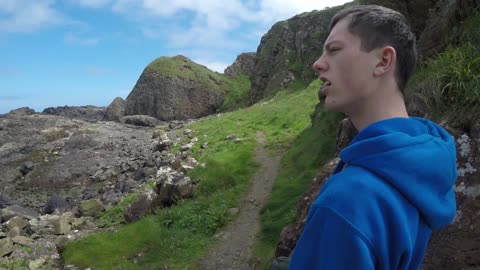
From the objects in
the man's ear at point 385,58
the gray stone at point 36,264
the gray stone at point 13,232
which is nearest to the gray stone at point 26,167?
the gray stone at point 13,232

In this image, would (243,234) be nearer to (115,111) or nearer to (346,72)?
(346,72)

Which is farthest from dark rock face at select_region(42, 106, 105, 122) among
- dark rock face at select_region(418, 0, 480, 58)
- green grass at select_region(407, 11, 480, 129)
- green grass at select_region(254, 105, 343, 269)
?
green grass at select_region(407, 11, 480, 129)

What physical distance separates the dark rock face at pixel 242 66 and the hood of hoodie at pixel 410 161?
96.2m

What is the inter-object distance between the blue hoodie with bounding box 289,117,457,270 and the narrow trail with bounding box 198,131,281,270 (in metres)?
11.7

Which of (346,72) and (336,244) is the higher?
(346,72)

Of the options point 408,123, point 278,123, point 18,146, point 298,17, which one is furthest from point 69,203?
point 298,17

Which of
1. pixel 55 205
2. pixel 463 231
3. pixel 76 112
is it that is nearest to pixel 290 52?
pixel 55 205

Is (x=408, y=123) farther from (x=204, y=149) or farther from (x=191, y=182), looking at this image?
(x=204, y=149)

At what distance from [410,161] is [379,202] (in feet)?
1.01

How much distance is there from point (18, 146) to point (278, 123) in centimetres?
3524

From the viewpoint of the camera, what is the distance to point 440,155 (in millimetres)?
2432

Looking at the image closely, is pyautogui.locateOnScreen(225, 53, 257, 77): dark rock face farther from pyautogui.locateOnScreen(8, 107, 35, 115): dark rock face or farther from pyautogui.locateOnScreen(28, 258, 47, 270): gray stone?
pyautogui.locateOnScreen(28, 258, 47, 270): gray stone

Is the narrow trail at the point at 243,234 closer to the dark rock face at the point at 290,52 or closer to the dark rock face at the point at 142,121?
the dark rock face at the point at 290,52

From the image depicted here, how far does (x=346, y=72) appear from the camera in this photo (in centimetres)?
253
